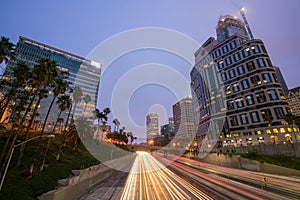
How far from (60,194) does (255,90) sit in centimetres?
8951

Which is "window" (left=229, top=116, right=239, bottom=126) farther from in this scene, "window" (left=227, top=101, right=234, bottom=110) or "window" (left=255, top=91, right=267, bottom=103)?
"window" (left=255, top=91, right=267, bottom=103)

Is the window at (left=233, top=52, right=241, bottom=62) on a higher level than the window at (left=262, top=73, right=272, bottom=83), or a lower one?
higher

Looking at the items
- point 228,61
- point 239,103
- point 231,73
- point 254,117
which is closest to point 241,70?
point 231,73

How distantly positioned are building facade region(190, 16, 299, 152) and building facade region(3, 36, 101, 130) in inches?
4012

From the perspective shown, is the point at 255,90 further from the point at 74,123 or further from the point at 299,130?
the point at 74,123

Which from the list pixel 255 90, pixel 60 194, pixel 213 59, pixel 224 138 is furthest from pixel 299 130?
pixel 60 194

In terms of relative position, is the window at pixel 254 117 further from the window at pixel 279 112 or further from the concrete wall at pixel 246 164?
the concrete wall at pixel 246 164

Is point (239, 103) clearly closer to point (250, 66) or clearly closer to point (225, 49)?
point (250, 66)

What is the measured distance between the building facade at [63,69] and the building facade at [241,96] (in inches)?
4012

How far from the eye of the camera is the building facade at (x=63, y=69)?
109 metres

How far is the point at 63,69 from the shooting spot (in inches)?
5084

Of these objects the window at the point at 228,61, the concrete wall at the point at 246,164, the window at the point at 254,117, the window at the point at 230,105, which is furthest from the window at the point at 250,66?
the concrete wall at the point at 246,164

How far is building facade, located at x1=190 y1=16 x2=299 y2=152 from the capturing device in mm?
67938

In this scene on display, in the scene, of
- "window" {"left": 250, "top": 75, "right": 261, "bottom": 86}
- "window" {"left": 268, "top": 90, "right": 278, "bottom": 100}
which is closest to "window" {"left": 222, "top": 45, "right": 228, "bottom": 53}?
"window" {"left": 250, "top": 75, "right": 261, "bottom": 86}
